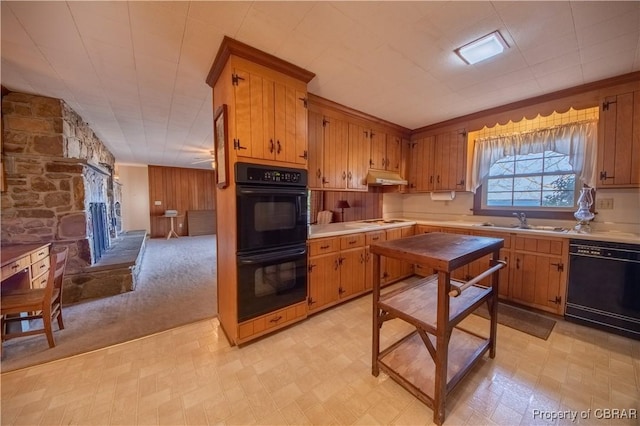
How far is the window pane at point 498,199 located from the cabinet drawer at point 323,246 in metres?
2.59

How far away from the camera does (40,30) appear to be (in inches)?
66.4

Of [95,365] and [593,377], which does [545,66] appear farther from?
[95,365]

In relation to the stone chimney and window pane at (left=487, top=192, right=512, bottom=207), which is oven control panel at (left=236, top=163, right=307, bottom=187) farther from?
window pane at (left=487, top=192, right=512, bottom=207)

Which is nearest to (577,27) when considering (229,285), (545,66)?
(545,66)

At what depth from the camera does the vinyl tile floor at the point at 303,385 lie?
4.70 ft

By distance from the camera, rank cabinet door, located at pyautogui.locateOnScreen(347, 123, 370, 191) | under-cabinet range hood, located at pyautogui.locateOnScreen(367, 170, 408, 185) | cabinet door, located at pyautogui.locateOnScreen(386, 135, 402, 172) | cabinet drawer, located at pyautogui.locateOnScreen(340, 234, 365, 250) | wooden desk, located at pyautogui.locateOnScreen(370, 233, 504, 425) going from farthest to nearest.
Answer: cabinet door, located at pyautogui.locateOnScreen(386, 135, 402, 172)
under-cabinet range hood, located at pyautogui.locateOnScreen(367, 170, 408, 185)
cabinet door, located at pyautogui.locateOnScreen(347, 123, 370, 191)
cabinet drawer, located at pyautogui.locateOnScreen(340, 234, 365, 250)
wooden desk, located at pyautogui.locateOnScreen(370, 233, 504, 425)

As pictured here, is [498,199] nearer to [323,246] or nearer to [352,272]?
[352,272]

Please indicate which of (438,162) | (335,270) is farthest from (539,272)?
(335,270)

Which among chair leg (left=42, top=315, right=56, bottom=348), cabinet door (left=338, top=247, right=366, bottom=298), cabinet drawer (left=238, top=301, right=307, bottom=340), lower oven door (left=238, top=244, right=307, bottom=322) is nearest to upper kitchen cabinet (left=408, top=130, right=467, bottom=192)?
cabinet door (left=338, top=247, right=366, bottom=298)

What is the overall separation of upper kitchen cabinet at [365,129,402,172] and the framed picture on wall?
2.20 meters

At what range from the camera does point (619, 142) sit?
7.91 feet

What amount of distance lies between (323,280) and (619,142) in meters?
3.47

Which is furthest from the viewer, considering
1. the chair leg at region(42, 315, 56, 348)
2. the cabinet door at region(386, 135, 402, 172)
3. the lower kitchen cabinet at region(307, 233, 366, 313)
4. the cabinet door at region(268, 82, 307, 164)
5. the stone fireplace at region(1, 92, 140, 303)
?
the cabinet door at region(386, 135, 402, 172)

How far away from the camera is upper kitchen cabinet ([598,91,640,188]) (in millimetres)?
2326
